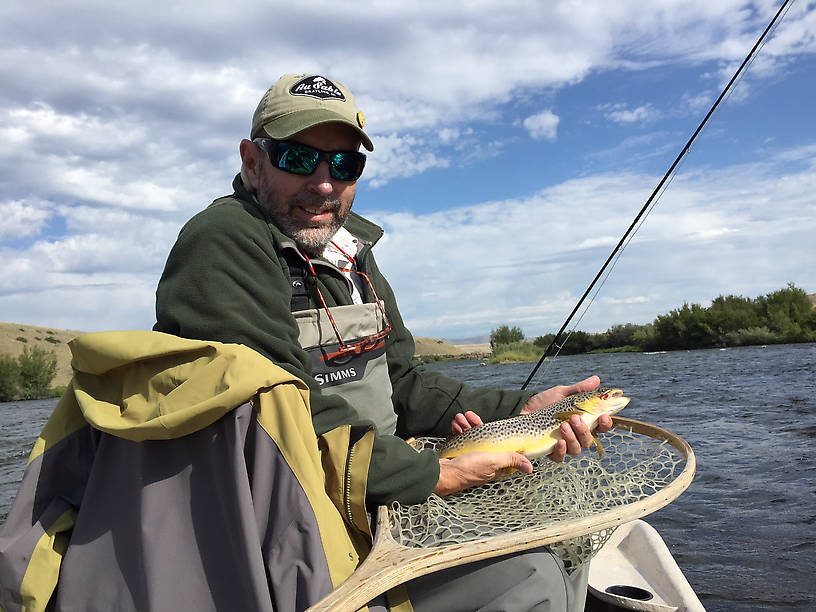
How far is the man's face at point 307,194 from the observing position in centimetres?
227

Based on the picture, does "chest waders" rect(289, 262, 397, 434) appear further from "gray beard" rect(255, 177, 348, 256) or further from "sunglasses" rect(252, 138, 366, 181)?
"sunglasses" rect(252, 138, 366, 181)

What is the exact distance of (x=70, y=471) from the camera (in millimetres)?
1582

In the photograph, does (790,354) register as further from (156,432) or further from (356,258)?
(156,432)

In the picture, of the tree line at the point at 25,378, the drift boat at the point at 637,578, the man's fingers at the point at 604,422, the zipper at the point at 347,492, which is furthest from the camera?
the tree line at the point at 25,378

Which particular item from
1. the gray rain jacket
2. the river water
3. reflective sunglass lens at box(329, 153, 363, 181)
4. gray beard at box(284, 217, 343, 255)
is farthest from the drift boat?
reflective sunglass lens at box(329, 153, 363, 181)

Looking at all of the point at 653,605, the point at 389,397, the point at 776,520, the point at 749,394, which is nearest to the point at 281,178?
the point at 389,397

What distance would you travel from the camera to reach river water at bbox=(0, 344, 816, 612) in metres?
4.10

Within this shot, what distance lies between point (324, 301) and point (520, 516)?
103cm

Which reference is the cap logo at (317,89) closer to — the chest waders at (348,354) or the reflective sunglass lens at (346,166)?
the reflective sunglass lens at (346,166)

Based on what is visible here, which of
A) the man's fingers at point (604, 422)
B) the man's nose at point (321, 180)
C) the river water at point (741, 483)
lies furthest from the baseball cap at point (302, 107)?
the river water at point (741, 483)

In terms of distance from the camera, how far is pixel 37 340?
5112 cm

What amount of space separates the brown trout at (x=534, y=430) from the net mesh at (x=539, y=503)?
0.14 metres

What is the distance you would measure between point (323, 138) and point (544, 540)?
1584mm

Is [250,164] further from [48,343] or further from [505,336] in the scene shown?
[48,343]
